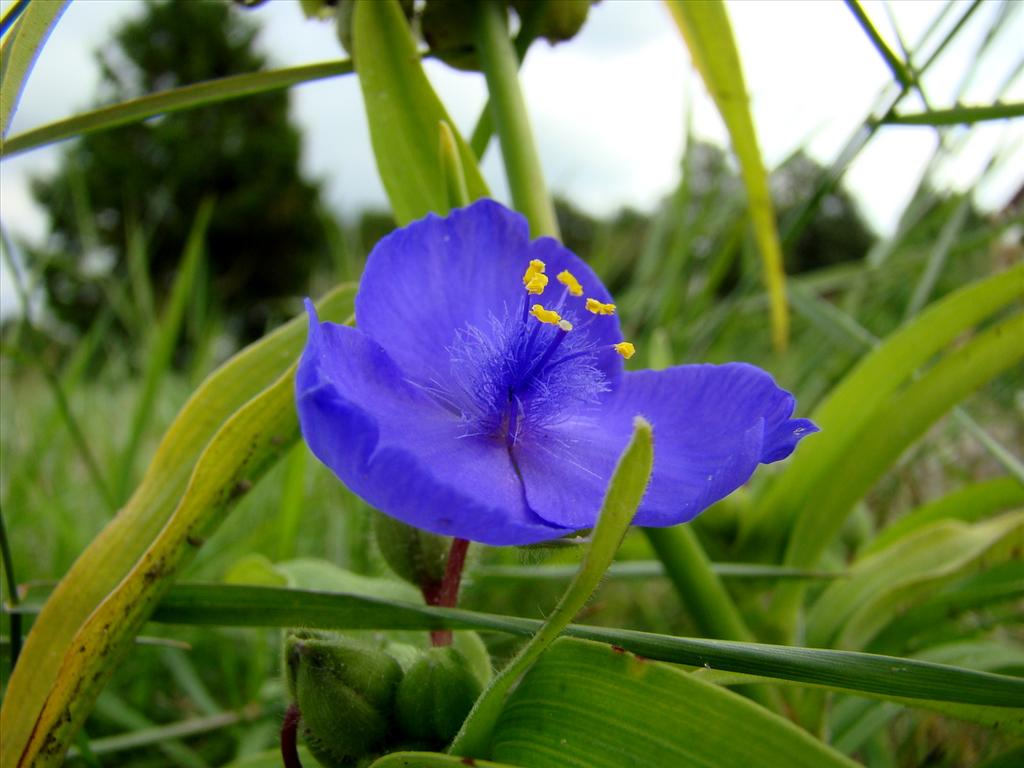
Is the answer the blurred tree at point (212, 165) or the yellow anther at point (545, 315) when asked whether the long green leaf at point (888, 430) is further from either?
the blurred tree at point (212, 165)

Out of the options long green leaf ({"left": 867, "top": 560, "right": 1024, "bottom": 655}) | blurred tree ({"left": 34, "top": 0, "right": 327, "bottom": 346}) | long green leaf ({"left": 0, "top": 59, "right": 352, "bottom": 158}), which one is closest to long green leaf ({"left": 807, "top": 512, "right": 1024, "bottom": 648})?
long green leaf ({"left": 867, "top": 560, "right": 1024, "bottom": 655})

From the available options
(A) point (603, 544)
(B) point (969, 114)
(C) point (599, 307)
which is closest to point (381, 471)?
(A) point (603, 544)

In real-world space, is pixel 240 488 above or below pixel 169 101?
below

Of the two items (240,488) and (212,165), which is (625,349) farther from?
(212,165)

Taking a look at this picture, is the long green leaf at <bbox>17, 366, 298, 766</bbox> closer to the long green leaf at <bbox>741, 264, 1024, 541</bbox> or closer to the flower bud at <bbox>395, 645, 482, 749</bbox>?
the flower bud at <bbox>395, 645, 482, 749</bbox>

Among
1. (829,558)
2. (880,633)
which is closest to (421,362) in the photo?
(880,633)

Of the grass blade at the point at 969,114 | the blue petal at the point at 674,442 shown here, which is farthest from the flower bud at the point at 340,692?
the grass blade at the point at 969,114

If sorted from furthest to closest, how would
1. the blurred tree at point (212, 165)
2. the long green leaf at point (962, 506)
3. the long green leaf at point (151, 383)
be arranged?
the blurred tree at point (212, 165), the long green leaf at point (151, 383), the long green leaf at point (962, 506)
